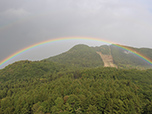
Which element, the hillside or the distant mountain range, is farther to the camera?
the distant mountain range

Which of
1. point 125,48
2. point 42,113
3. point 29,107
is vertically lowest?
point 29,107

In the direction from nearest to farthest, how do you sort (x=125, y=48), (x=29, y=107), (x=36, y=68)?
(x=29, y=107) → (x=36, y=68) → (x=125, y=48)

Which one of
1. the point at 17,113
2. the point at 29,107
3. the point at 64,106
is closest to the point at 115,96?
the point at 64,106

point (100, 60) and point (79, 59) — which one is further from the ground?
point (79, 59)

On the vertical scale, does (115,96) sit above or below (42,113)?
above

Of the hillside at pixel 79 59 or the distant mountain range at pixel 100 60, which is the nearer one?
the hillside at pixel 79 59

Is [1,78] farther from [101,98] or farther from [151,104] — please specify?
[151,104]

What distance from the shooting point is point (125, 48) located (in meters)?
167

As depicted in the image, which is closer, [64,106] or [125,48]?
[64,106]

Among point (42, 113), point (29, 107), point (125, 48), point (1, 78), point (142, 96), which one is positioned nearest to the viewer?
point (42, 113)

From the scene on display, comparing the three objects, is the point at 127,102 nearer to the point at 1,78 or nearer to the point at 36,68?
the point at 36,68

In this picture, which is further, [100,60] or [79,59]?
[100,60]

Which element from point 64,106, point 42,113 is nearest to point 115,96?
point 64,106

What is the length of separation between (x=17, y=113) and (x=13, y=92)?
19200 mm
